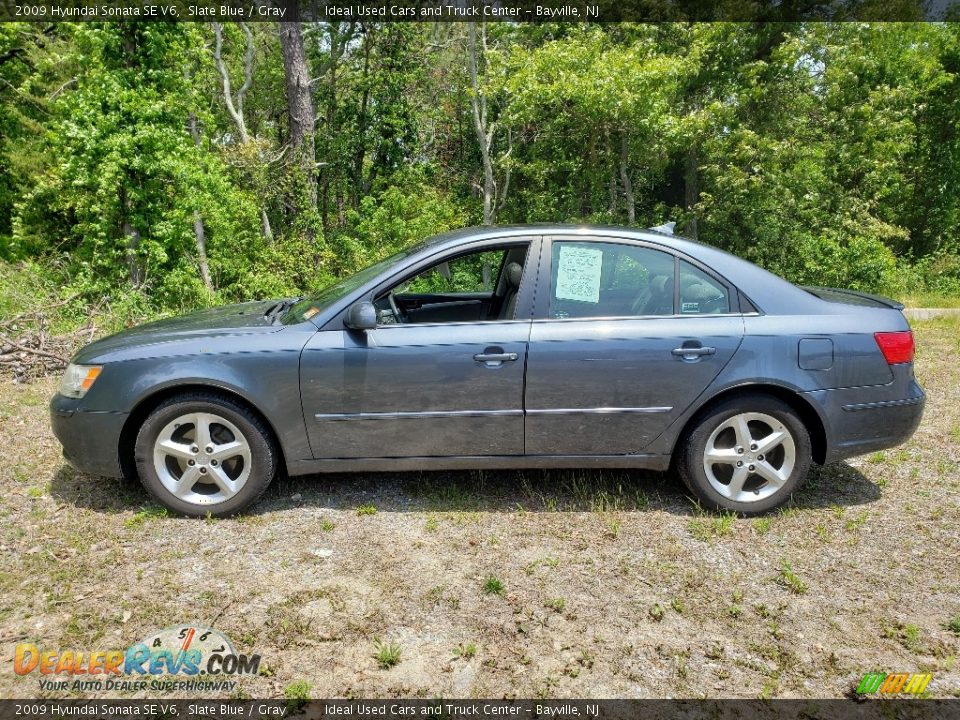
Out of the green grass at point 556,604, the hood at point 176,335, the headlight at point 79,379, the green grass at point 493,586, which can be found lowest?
the green grass at point 556,604

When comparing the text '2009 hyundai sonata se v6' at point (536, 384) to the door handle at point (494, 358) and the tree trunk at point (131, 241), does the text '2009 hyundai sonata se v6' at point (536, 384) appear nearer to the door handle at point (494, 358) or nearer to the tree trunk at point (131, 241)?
the door handle at point (494, 358)

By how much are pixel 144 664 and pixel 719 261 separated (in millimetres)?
3498

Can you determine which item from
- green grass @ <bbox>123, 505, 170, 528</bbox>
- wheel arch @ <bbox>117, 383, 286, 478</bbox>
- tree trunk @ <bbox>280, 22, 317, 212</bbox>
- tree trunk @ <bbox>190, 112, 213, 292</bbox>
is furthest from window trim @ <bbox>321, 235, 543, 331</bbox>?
tree trunk @ <bbox>280, 22, 317, 212</bbox>

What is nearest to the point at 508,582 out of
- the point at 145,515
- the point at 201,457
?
the point at 201,457

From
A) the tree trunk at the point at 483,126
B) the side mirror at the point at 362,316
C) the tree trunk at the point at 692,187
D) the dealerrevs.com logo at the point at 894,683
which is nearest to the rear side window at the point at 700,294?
the side mirror at the point at 362,316

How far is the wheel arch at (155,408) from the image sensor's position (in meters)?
3.69

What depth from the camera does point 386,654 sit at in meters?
2.68

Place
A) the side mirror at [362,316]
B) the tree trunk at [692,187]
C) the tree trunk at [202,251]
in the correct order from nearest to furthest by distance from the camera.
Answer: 1. the side mirror at [362,316]
2. the tree trunk at [202,251]
3. the tree trunk at [692,187]

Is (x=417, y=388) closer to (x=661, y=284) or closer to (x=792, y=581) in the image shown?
(x=661, y=284)

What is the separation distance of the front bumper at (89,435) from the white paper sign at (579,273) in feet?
8.46

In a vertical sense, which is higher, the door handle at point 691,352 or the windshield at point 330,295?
the windshield at point 330,295

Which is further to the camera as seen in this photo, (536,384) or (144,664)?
(536,384)

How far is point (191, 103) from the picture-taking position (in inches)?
449

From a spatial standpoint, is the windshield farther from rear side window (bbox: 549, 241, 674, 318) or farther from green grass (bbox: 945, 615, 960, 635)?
green grass (bbox: 945, 615, 960, 635)
